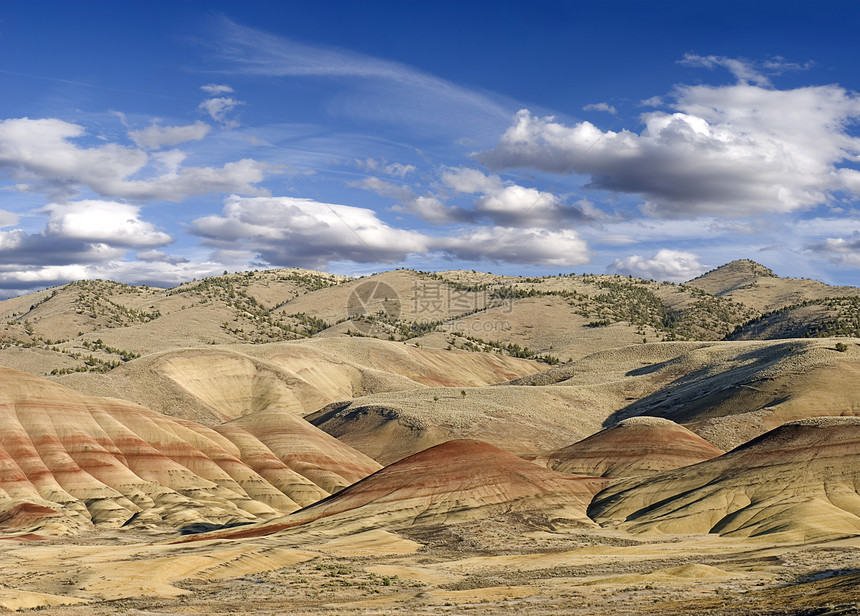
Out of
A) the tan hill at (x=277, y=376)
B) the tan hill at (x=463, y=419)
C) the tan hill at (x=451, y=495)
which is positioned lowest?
the tan hill at (x=451, y=495)

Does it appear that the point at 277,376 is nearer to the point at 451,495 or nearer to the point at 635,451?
the point at 635,451

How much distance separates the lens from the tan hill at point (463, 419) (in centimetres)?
11981

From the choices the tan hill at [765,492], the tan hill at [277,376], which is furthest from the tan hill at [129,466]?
the tan hill at [765,492]

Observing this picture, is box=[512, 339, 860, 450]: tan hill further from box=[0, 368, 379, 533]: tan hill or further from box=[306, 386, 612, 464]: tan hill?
box=[0, 368, 379, 533]: tan hill

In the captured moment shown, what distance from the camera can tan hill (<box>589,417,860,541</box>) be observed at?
64.6 metres

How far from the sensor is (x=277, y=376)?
149625mm

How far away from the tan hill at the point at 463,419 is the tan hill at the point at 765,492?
35.6 meters

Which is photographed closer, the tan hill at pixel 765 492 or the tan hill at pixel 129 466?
the tan hill at pixel 765 492

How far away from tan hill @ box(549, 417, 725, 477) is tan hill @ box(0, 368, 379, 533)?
27.6 metres

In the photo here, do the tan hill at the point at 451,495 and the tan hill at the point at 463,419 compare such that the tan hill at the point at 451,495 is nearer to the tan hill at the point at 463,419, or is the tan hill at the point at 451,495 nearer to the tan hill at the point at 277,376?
the tan hill at the point at 463,419

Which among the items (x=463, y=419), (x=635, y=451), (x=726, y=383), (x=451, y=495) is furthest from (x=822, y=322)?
(x=451, y=495)

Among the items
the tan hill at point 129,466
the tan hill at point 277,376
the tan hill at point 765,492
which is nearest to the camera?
the tan hill at point 765,492

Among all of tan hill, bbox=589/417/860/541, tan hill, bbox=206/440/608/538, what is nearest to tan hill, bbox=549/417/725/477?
tan hill, bbox=206/440/608/538

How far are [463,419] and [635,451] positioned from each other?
33.6 meters
